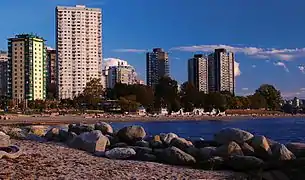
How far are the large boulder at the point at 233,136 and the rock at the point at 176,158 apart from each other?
2.14 metres

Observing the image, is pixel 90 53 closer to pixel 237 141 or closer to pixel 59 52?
pixel 59 52

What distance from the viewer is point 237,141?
14.4 meters

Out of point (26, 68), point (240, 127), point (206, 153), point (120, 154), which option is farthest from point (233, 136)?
point (26, 68)

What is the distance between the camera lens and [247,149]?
13.8m

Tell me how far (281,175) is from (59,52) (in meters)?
166

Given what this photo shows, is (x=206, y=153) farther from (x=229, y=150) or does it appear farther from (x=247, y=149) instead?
(x=247, y=149)

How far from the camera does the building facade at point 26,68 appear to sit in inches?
5871

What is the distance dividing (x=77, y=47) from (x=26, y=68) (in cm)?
2759

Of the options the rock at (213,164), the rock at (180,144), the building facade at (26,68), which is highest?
the building facade at (26,68)

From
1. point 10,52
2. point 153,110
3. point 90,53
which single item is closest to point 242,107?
point 153,110

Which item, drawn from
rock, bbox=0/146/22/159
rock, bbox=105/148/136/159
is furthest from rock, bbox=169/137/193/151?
rock, bbox=0/146/22/159

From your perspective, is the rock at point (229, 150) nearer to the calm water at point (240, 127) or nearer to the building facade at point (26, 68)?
the calm water at point (240, 127)

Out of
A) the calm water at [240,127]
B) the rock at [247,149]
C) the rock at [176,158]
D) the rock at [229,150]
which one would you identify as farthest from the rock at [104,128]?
the calm water at [240,127]

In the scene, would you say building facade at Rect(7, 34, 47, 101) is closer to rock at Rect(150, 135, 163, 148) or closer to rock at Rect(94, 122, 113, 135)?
rock at Rect(94, 122, 113, 135)
